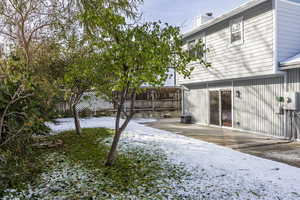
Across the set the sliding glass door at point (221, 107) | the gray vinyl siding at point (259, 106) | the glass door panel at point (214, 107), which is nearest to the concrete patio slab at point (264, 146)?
the gray vinyl siding at point (259, 106)

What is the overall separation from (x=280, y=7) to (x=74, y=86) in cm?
670

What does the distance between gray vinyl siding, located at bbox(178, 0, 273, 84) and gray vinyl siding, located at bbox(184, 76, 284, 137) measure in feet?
1.68

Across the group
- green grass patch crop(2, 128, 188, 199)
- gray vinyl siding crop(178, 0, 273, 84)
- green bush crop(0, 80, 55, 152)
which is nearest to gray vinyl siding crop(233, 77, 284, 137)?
gray vinyl siding crop(178, 0, 273, 84)

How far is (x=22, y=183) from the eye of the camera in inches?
131

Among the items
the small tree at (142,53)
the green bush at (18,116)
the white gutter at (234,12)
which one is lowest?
the green bush at (18,116)

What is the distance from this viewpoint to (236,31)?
8.00 m

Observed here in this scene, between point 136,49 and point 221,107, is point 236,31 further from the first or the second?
point 136,49

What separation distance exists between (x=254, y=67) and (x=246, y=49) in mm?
771

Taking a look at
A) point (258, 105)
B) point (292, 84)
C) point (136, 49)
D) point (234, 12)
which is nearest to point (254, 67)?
point (292, 84)

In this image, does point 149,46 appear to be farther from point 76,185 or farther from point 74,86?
point 74,86

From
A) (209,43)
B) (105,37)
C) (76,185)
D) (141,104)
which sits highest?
(209,43)

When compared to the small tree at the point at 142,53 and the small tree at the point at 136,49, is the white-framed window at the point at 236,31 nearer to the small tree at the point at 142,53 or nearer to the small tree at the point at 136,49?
the small tree at the point at 136,49

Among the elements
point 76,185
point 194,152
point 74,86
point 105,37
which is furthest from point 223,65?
point 76,185

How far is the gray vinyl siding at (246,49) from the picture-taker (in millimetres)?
6797
